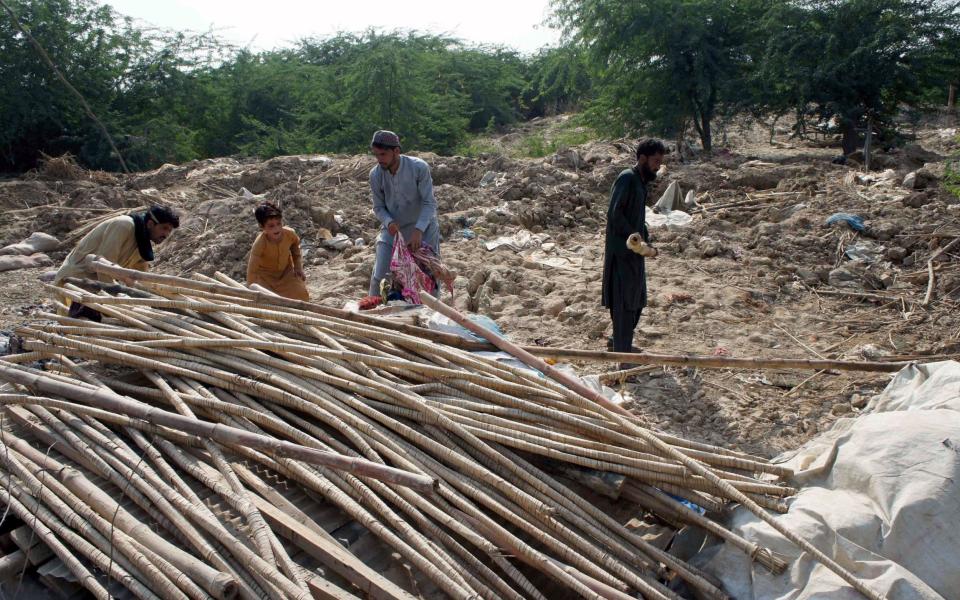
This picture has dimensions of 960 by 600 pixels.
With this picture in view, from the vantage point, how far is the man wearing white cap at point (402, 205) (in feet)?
15.1

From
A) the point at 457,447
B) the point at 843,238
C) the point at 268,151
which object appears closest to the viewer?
the point at 457,447

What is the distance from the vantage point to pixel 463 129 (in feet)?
59.8

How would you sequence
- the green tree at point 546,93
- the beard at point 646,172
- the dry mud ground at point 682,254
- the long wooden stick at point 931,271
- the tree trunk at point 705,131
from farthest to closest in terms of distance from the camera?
the green tree at point 546,93, the tree trunk at point 705,131, the long wooden stick at point 931,271, the dry mud ground at point 682,254, the beard at point 646,172

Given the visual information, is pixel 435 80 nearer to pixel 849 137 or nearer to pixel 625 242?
pixel 849 137

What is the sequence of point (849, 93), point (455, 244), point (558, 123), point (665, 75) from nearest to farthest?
point (455, 244) → point (849, 93) → point (665, 75) → point (558, 123)

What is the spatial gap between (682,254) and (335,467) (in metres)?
5.86

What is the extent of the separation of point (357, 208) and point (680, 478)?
795 centimetres

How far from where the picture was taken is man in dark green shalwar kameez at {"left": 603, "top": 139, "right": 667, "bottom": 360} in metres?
4.02

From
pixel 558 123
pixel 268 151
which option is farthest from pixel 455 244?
pixel 558 123

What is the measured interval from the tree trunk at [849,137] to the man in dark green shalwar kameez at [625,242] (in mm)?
8917

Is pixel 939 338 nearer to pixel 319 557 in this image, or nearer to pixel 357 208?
pixel 319 557

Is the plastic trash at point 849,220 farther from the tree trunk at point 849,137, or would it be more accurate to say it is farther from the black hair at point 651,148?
the tree trunk at point 849,137

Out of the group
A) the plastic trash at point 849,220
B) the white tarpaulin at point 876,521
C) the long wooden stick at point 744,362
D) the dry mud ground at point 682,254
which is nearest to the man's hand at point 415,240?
the dry mud ground at point 682,254

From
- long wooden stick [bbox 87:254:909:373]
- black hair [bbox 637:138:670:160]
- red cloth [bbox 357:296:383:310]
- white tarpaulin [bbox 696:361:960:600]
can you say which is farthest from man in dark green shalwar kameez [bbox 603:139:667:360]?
white tarpaulin [bbox 696:361:960:600]
